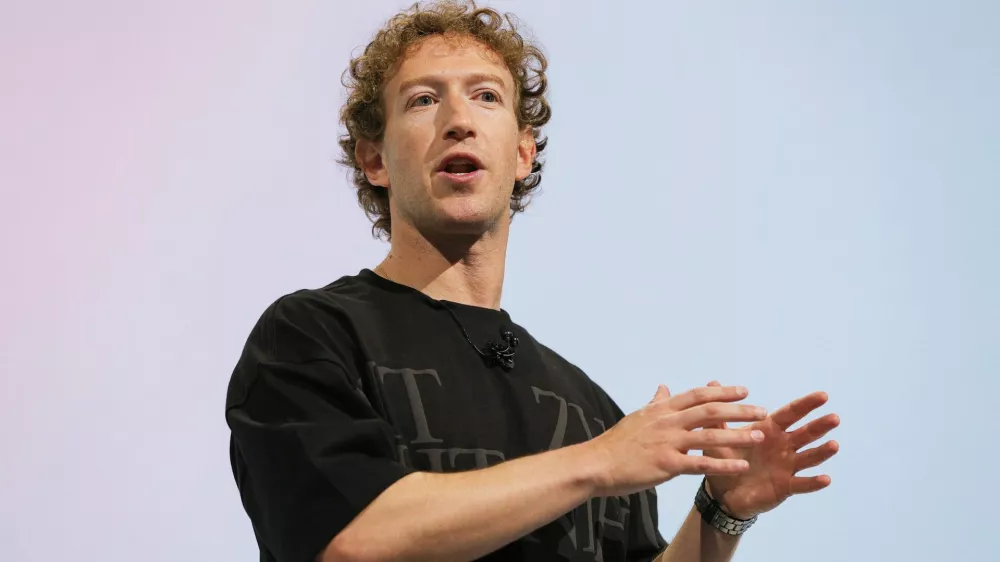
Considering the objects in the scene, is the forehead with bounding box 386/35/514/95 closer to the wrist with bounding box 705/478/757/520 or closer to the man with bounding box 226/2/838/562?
the man with bounding box 226/2/838/562

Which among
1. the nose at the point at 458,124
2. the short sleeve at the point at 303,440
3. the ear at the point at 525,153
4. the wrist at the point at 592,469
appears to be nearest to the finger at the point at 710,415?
the wrist at the point at 592,469

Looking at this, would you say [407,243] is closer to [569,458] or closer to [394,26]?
[394,26]

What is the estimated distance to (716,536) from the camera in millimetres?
1953

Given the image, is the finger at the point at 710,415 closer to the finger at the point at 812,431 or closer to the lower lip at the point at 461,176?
the finger at the point at 812,431

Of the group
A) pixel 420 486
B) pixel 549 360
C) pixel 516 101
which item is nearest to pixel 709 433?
pixel 420 486

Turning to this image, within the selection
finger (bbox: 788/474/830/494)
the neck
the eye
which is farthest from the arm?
the eye

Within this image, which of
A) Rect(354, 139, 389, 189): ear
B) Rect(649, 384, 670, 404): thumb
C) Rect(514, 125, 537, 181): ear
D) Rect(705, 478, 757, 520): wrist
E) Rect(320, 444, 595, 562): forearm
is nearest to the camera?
Rect(320, 444, 595, 562): forearm

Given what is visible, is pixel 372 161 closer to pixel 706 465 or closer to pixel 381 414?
pixel 381 414

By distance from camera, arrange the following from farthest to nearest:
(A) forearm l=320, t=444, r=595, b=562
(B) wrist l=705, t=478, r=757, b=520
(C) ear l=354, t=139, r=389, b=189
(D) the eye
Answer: (C) ear l=354, t=139, r=389, b=189 → (D) the eye → (B) wrist l=705, t=478, r=757, b=520 → (A) forearm l=320, t=444, r=595, b=562

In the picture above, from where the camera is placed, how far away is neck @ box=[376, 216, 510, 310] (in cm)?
201

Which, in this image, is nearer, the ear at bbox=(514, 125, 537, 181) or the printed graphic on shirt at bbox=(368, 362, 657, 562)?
the printed graphic on shirt at bbox=(368, 362, 657, 562)

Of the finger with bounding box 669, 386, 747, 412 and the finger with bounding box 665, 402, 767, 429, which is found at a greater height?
the finger with bounding box 669, 386, 747, 412

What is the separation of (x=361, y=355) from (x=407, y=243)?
14.0 inches

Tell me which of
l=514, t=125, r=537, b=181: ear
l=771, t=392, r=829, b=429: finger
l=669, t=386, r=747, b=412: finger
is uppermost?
l=514, t=125, r=537, b=181: ear
